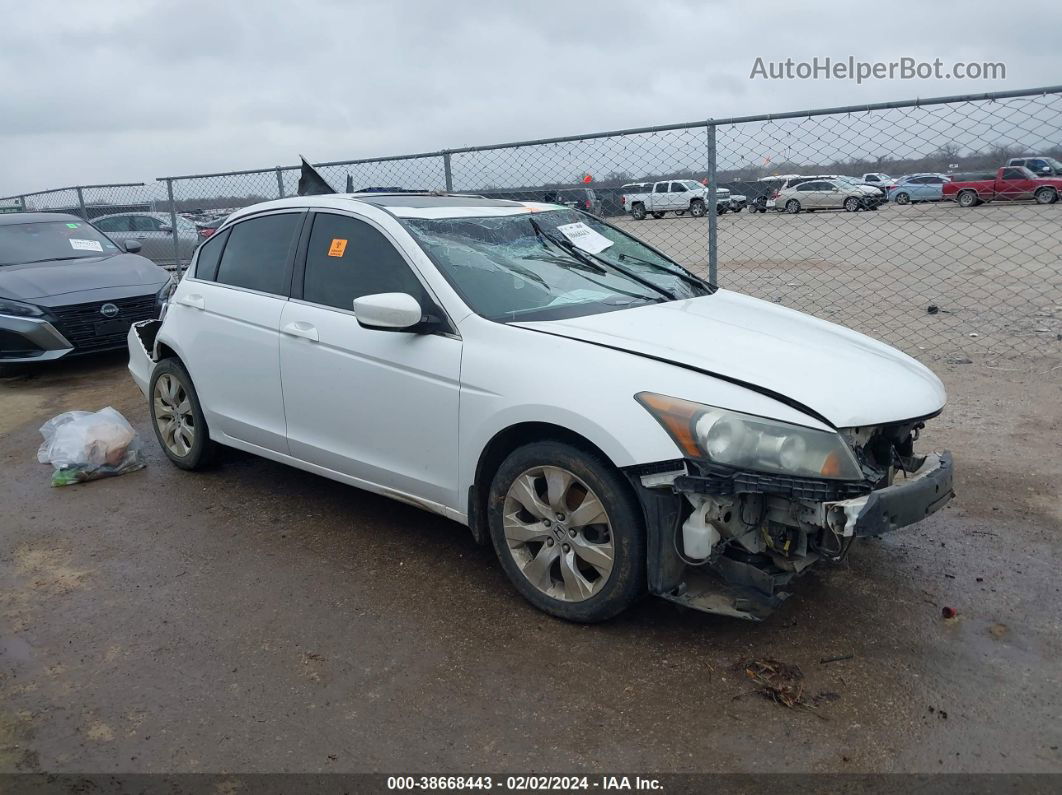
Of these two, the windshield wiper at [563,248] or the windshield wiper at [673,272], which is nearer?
the windshield wiper at [563,248]

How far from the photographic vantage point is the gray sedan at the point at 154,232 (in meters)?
14.6

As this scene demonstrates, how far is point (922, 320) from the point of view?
9.71 m

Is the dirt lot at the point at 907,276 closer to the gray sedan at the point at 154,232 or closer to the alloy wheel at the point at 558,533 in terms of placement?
the alloy wheel at the point at 558,533

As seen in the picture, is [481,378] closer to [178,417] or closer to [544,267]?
[544,267]

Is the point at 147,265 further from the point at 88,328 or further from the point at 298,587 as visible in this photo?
the point at 298,587

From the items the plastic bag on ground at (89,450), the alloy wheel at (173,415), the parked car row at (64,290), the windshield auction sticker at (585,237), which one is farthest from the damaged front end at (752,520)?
the parked car row at (64,290)

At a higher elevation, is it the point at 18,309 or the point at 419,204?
the point at 419,204

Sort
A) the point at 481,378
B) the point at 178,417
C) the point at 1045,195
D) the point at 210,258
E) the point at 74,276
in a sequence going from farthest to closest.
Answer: the point at 1045,195, the point at 74,276, the point at 178,417, the point at 210,258, the point at 481,378

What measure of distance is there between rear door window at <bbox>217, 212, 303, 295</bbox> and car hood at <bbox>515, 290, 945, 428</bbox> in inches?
67.8

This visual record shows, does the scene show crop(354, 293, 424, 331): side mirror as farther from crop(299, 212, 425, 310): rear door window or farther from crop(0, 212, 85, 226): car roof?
crop(0, 212, 85, 226): car roof

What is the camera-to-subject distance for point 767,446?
3.02 m

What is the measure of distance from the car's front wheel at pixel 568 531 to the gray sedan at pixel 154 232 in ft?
36.3

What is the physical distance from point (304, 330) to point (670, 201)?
9.70m

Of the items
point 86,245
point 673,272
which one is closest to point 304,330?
point 673,272
